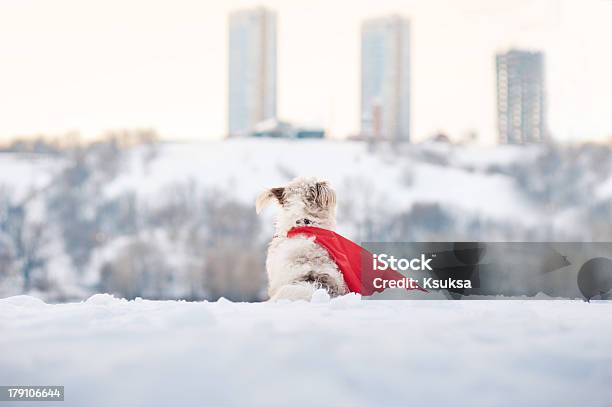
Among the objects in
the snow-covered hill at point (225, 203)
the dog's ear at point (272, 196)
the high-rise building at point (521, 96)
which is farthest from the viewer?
the high-rise building at point (521, 96)

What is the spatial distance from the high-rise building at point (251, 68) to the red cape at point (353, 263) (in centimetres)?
11284

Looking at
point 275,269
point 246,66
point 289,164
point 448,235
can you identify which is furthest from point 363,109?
point 275,269

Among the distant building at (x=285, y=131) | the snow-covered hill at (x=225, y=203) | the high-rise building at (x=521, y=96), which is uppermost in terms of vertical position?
the high-rise building at (x=521, y=96)

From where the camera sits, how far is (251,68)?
398ft

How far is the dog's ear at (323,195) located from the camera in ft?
22.3

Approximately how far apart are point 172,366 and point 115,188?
96492 millimetres

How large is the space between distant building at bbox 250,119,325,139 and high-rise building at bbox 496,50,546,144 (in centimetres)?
2797

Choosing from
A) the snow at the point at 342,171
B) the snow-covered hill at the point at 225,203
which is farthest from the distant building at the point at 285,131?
the snow-covered hill at the point at 225,203

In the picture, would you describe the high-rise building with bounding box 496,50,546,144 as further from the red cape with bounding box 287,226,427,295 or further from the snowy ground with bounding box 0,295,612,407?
the snowy ground with bounding box 0,295,612,407

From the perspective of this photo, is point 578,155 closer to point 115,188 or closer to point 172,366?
point 115,188

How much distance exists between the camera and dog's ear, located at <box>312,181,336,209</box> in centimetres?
680

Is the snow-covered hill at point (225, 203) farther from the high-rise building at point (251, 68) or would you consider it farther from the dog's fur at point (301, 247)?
the dog's fur at point (301, 247)

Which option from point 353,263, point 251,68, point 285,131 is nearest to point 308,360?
point 353,263

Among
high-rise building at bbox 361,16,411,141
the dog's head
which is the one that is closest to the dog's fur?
the dog's head
